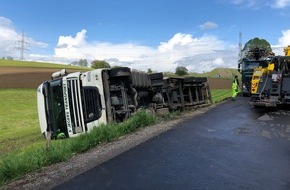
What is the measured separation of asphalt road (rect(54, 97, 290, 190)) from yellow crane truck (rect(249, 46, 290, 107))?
486 cm

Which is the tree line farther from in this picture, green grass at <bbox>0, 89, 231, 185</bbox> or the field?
green grass at <bbox>0, 89, 231, 185</bbox>

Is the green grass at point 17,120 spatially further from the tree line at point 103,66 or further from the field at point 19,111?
the tree line at point 103,66

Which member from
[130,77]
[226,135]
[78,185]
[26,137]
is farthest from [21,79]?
[78,185]

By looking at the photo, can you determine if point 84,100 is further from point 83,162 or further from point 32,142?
point 83,162

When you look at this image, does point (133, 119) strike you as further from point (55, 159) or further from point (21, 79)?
point (21, 79)

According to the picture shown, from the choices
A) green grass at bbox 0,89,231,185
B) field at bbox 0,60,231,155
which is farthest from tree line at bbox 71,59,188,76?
green grass at bbox 0,89,231,185

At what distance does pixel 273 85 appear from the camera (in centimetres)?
1675

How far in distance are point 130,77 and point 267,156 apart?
7.14m

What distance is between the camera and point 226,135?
10.6 meters

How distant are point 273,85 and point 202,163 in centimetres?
1067

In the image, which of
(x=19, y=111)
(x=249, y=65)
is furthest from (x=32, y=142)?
(x=249, y=65)

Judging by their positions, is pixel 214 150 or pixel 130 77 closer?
pixel 214 150

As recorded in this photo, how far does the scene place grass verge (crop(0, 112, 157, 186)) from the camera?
23.5ft

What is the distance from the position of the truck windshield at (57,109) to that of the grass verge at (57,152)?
2.38 m
